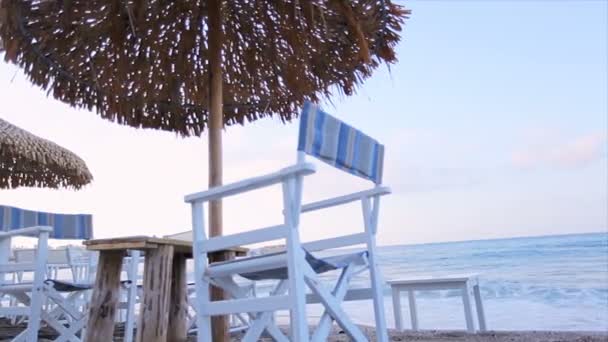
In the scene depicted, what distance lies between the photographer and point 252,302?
1702mm

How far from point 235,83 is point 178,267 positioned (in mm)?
Result: 1854

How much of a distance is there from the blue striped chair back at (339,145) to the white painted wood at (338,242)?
251mm

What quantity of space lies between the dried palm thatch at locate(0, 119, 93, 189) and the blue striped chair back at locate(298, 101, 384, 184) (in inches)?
171

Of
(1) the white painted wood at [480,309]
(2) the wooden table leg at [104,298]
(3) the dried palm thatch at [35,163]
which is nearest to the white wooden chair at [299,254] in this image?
(2) the wooden table leg at [104,298]

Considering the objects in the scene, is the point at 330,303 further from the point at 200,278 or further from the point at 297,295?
the point at 200,278

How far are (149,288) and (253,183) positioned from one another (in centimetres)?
84

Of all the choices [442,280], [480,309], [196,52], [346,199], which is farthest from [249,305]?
[480,309]

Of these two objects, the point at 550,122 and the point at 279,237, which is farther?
the point at 550,122

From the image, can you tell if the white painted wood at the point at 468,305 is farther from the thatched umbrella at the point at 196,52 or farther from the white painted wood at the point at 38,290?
the white painted wood at the point at 38,290

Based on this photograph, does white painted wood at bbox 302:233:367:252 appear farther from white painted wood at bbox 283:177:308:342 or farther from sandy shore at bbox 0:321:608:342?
Answer: sandy shore at bbox 0:321:608:342

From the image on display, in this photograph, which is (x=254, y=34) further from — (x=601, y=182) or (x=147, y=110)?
(x=601, y=182)

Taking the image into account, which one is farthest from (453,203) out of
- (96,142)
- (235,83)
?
(235,83)

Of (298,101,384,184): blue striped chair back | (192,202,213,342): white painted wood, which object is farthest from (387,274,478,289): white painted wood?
(192,202,213,342): white painted wood

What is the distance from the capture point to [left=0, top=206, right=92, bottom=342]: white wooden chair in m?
2.67
